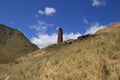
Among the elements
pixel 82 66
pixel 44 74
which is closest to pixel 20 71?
pixel 44 74

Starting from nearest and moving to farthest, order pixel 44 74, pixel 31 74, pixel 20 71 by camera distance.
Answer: pixel 44 74 → pixel 31 74 → pixel 20 71

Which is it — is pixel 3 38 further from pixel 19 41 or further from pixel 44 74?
pixel 44 74

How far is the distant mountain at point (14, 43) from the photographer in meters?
77.3

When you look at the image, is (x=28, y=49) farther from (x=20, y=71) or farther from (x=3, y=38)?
(x=20, y=71)

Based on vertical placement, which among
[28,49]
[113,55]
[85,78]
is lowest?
[85,78]

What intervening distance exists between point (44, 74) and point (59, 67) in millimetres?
920

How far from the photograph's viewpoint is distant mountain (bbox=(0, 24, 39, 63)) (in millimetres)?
77312

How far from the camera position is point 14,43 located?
86688mm

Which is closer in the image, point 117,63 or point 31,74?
point 117,63

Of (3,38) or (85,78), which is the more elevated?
(3,38)

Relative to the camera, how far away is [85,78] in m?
11.8

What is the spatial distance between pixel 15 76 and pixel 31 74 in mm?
1503

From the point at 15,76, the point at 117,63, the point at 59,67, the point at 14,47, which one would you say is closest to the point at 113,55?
the point at 117,63

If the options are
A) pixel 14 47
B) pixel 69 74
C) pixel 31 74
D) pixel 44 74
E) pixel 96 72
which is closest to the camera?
pixel 96 72
